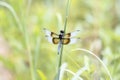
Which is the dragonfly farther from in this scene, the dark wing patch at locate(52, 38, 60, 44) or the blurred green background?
the blurred green background

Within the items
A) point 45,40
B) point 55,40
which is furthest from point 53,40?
point 45,40

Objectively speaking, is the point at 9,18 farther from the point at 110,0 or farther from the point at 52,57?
the point at 110,0

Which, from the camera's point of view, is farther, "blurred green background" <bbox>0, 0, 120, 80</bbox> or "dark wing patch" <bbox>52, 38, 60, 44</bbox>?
"blurred green background" <bbox>0, 0, 120, 80</bbox>

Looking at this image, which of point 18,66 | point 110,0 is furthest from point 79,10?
point 18,66

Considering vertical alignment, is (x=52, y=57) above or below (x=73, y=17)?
below

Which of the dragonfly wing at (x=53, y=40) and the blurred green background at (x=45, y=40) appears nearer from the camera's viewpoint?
the dragonfly wing at (x=53, y=40)

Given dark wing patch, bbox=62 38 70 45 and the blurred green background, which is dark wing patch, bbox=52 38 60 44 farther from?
the blurred green background

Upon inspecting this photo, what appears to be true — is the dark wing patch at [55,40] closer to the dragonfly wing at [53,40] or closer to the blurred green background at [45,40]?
the dragonfly wing at [53,40]

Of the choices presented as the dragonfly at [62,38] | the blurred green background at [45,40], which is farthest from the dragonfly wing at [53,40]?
the blurred green background at [45,40]

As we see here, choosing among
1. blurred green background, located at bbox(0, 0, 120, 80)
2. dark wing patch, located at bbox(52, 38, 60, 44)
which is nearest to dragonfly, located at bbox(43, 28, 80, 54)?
dark wing patch, located at bbox(52, 38, 60, 44)
